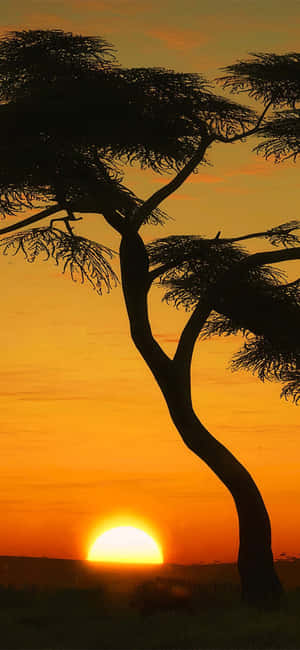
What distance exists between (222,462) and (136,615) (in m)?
3.84

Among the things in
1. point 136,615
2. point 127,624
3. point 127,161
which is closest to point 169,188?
point 127,161

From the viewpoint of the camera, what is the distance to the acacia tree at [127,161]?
21188mm

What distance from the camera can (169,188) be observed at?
2342 cm

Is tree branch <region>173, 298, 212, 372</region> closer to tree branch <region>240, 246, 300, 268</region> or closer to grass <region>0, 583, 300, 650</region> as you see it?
tree branch <region>240, 246, 300, 268</region>

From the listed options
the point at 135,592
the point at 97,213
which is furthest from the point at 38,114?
the point at 135,592

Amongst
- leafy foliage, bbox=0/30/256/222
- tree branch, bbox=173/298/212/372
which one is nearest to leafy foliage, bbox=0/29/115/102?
leafy foliage, bbox=0/30/256/222

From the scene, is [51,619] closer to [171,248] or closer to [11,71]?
[171,248]

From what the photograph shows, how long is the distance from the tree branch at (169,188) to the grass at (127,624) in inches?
306

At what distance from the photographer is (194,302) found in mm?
25328

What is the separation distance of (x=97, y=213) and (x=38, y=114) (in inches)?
107

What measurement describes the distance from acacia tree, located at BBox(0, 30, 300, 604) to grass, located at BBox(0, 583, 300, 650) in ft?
5.32

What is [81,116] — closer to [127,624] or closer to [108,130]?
[108,130]

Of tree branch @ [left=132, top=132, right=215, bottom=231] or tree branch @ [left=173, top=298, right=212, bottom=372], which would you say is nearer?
tree branch @ [left=173, top=298, right=212, bottom=372]

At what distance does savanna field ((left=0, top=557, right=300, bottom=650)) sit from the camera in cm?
1752
